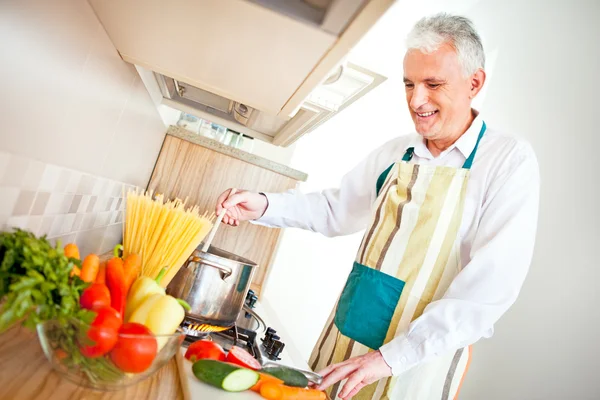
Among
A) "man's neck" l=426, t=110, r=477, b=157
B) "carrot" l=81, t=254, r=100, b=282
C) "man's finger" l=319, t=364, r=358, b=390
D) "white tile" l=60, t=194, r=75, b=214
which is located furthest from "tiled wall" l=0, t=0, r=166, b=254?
"man's neck" l=426, t=110, r=477, b=157

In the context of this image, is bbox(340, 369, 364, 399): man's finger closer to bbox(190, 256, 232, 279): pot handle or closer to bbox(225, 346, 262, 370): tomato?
bbox(225, 346, 262, 370): tomato

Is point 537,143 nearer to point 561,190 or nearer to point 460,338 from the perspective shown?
point 561,190

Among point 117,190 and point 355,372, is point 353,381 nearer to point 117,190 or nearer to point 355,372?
point 355,372

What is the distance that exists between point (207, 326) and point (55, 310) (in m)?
0.52

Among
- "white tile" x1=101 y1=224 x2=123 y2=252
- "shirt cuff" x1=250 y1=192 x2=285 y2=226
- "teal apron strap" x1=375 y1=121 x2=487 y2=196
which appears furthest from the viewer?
"shirt cuff" x1=250 y1=192 x2=285 y2=226

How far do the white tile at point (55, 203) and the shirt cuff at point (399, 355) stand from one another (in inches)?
29.1

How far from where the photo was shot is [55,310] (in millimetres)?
555

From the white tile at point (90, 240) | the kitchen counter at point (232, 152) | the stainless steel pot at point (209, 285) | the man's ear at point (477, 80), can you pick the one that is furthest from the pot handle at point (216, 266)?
the kitchen counter at point (232, 152)

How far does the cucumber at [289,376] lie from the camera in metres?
0.83

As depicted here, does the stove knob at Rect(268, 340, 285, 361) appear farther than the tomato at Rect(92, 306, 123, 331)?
Yes

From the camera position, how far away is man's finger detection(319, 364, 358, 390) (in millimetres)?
950

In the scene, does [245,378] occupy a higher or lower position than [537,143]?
lower

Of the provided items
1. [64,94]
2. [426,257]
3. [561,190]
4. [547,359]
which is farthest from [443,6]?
[64,94]

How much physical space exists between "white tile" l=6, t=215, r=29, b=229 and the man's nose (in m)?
0.99
